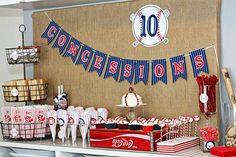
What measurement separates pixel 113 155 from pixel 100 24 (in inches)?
31.2

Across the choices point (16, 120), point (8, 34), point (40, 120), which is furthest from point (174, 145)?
point (8, 34)

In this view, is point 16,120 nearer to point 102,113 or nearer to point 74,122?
point 74,122

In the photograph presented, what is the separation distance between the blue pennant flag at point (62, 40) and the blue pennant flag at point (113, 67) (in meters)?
0.33

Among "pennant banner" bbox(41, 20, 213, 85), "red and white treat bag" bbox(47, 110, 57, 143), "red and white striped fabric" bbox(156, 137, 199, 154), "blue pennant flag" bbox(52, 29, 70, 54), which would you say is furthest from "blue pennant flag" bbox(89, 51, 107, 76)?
"red and white striped fabric" bbox(156, 137, 199, 154)

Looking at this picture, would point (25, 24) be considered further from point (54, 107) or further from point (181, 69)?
point (181, 69)

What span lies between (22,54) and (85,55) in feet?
1.20

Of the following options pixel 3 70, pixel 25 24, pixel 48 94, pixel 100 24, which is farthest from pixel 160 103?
pixel 3 70

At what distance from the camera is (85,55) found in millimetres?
2701

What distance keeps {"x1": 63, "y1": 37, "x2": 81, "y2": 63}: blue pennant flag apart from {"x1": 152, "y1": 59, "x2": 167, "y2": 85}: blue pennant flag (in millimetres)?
507

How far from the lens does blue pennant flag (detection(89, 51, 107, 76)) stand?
2.63 metres

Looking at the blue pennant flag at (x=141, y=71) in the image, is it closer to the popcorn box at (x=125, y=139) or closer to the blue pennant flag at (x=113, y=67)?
the blue pennant flag at (x=113, y=67)

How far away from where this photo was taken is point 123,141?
2.23m

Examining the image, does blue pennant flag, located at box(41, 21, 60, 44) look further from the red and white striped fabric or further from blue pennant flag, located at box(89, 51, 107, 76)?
the red and white striped fabric

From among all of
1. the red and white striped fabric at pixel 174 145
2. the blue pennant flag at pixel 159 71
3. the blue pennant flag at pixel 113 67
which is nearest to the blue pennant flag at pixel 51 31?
the blue pennant flag at pixel 113 67
